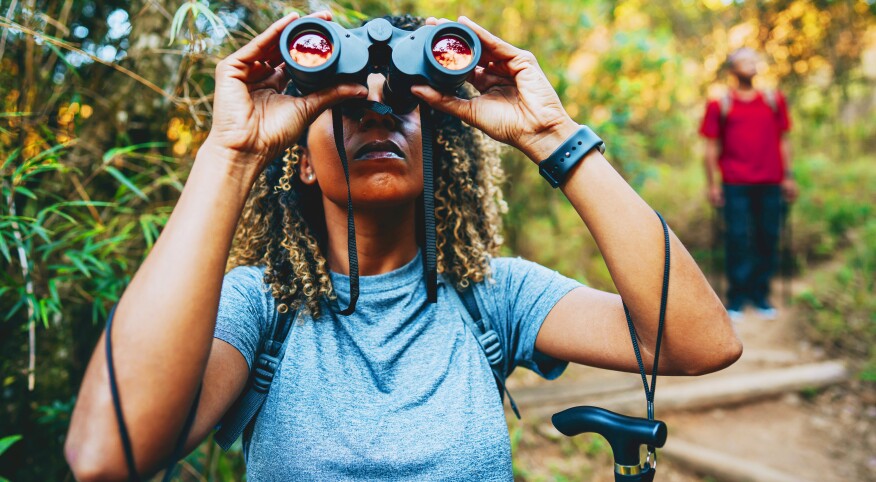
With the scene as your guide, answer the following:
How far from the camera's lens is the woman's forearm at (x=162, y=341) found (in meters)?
0.87

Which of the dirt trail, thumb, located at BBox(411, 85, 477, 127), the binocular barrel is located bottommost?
the dirt trail

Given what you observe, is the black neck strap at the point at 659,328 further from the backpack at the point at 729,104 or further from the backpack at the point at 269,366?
the backpack at the point at 729,104

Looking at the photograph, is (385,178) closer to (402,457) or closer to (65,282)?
(402,457)

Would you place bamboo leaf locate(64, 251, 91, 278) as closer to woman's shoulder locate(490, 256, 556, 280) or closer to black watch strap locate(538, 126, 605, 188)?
woman's shoulder locate(490, 256, 556, 280)

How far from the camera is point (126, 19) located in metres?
2.02

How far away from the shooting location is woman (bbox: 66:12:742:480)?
90 cm

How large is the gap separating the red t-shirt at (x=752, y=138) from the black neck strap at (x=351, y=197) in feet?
11.8

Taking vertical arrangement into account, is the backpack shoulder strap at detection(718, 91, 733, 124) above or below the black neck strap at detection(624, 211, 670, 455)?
above

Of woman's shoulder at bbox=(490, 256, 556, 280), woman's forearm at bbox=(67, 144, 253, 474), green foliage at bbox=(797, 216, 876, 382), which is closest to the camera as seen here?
woman's forearm at bbox=(67, 144, 253, 474)

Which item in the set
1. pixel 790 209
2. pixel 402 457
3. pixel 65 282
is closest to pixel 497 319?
pixel 402 457

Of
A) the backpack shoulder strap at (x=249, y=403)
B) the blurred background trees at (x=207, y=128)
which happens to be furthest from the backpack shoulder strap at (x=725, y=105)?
the backpack shoulder strap at (x=249, y=403)

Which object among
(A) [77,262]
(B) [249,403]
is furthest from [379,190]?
(A) [77,262]

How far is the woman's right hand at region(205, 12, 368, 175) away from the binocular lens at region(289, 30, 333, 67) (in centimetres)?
4

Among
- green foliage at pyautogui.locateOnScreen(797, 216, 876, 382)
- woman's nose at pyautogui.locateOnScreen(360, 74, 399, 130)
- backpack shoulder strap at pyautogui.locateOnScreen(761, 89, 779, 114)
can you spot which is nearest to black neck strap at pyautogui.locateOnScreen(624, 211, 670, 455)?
woman's nose at pyautogui.locateOnScreen(360, 74, 399, 130)
